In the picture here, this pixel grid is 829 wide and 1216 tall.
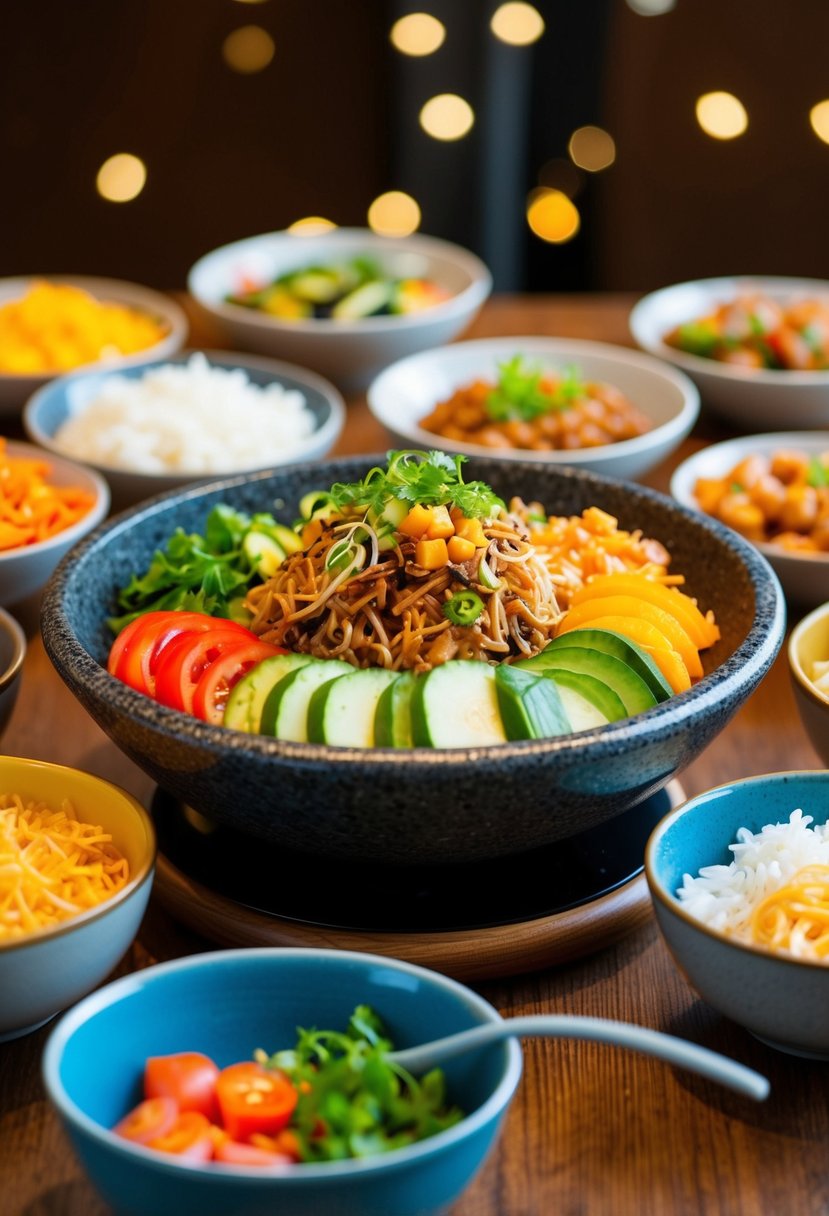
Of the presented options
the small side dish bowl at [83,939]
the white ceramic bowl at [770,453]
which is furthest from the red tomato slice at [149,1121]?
the white ceramic bowl at [770,453]

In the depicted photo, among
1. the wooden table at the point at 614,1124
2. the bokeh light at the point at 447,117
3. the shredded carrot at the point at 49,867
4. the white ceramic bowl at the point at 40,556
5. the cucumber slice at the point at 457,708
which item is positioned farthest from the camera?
the bokeh light at the point at 447,117

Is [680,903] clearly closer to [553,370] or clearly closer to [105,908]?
[105,908]

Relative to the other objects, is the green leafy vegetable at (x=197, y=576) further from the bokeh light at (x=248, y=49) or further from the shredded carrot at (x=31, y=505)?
the bokeh light at (x=248, y=49)

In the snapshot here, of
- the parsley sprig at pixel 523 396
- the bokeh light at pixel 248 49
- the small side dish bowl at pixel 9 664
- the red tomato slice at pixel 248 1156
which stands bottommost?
the red tomato slice at pixel 248 1156

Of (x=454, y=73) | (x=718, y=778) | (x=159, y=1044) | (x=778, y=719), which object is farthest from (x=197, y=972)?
(x=454, y=73)

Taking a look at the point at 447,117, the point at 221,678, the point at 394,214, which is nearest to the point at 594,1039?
the point at 221,678

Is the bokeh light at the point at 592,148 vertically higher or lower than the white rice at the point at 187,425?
higher
